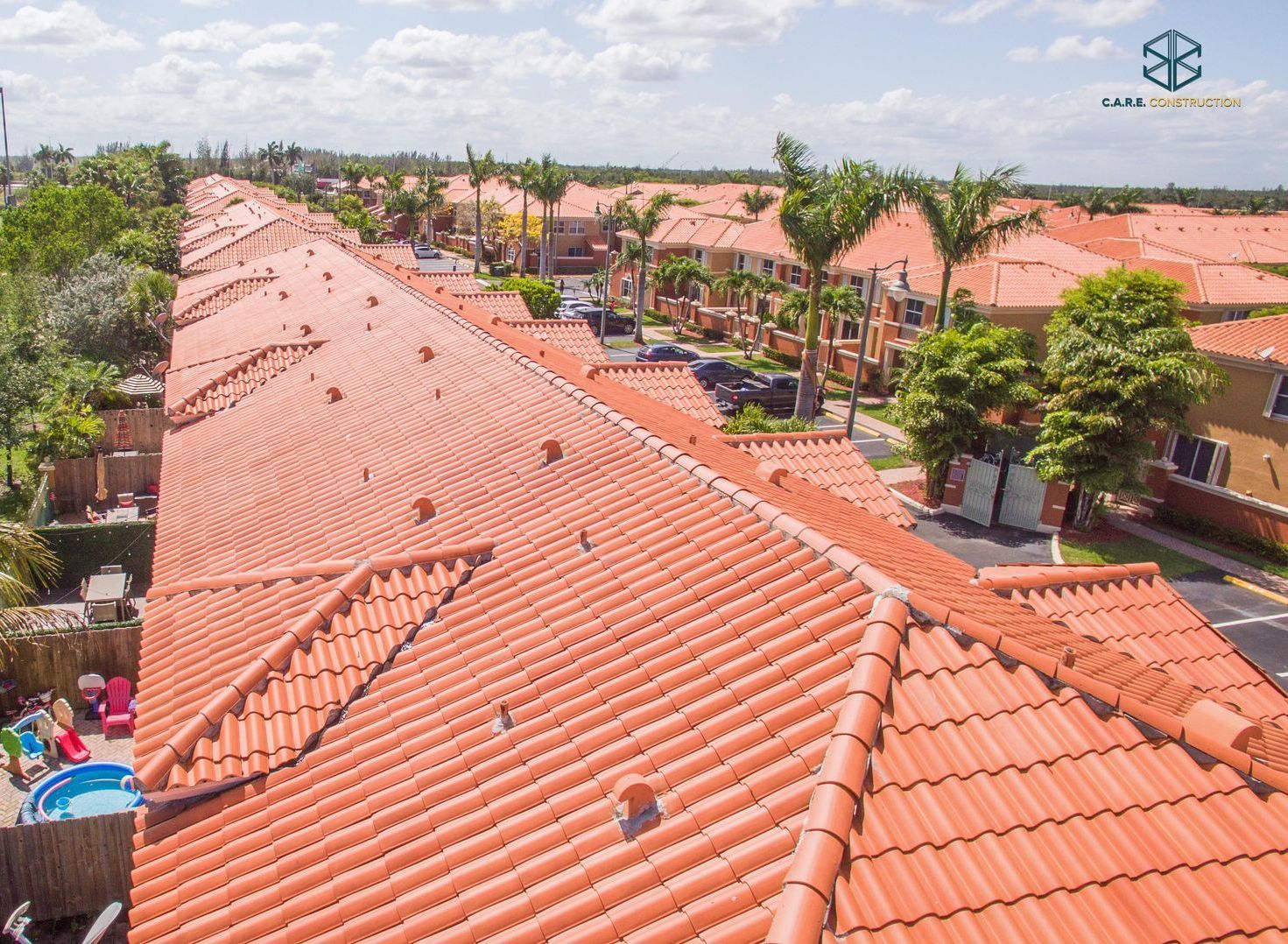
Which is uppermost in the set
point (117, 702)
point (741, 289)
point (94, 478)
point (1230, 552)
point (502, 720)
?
point (741, 289)

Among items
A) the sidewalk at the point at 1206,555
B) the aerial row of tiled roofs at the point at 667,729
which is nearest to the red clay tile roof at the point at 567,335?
the aerial row of tiled roofs at the point at 667,729

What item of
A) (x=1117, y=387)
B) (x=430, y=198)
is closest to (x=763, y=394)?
(x=1117, y=387)

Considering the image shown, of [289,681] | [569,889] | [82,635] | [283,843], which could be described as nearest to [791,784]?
[569,889]

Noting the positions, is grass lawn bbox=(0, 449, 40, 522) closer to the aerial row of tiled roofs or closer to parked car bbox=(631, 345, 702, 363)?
the aerial row of tiled roofs

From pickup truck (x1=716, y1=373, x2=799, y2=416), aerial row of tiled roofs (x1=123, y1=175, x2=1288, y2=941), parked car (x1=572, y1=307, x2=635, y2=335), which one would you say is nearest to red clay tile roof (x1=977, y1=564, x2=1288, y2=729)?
aerial row of tiled roofs (x1=123, y1=175, x2=1288, y2=941)

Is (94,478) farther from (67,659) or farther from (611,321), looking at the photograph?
(611,321)

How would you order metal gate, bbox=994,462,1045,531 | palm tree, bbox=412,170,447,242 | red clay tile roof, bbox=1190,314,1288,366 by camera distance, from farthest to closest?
1. palm tree, bbox=412,170,447,242
2. metal gate, bbox=994,462,1045,531
3. red clay tile roof, bbox=1190,314,1288,366
